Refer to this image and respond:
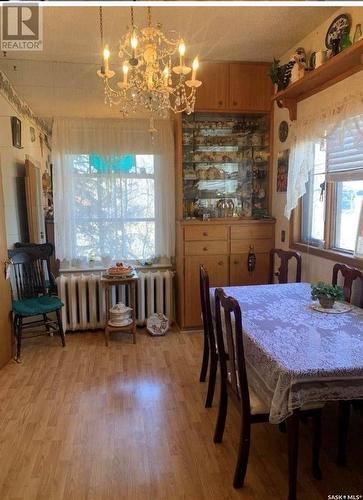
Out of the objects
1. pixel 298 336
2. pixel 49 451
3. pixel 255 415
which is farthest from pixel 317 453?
pixel 49 451

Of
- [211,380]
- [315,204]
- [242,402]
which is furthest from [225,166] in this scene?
[242,402]

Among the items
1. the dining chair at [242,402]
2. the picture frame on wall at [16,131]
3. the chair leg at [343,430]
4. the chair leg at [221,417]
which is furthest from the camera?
the picture frame on wall at [16,131]

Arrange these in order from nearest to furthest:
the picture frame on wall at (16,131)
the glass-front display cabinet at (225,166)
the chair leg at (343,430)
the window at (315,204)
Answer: the chair leg at (343,430)
the window at (315,204)
the picture frame on wall at (16,131)
the glass-front display cabinet at (225,166)

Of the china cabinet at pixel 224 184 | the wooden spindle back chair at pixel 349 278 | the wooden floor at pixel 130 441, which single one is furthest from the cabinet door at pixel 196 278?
→ the wooden spindle back chair at pixel 349 278

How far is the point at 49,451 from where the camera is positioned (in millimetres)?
2115

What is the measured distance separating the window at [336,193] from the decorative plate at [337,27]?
0.66 m

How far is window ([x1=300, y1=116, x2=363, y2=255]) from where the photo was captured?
258 cm

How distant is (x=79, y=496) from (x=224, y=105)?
11.2ft

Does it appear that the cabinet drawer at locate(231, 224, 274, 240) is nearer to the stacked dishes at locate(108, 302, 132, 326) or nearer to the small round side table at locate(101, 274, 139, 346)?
the small round side table at locate(101, 274, 139, 346)

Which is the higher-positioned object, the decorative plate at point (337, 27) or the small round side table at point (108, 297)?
the decorative plate at point (337, 27)

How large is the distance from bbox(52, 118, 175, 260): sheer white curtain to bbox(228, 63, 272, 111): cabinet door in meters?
0.75

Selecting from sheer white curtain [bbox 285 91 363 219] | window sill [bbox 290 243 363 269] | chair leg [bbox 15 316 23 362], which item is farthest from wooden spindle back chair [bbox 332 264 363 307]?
chair leg [bbox 15 316 23 362]

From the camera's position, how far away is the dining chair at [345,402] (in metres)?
1.97

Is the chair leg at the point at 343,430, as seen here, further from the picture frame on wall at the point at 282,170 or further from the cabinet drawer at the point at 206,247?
the picture frame on wall at the point at 282,170
